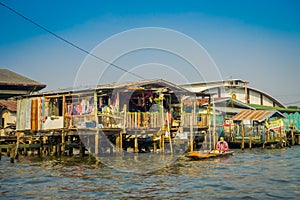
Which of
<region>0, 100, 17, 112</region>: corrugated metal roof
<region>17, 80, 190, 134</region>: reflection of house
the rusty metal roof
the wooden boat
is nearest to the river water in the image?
the wooden boat

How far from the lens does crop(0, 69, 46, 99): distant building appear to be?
107 feet

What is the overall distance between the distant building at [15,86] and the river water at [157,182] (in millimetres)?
15684

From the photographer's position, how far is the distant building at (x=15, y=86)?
1288 inches

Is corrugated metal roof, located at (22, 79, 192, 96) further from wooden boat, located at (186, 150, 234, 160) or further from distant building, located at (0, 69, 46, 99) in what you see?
distant building, located at (0, 69, 46, 99)

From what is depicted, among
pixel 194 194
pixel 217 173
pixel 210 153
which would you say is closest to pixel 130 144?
pixel 210 153

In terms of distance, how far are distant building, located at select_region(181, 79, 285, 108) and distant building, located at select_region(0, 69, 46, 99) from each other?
1764 centimetres

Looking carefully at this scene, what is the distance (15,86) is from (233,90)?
24.3 meters

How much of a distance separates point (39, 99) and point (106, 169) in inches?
342

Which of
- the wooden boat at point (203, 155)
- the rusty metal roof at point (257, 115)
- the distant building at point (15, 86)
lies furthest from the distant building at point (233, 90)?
the wooden boat at point (203, 155)

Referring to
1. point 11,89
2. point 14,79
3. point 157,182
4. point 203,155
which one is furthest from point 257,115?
point 14,79

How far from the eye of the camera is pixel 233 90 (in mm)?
43469

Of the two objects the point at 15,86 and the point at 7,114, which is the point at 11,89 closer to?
the point at 15,86

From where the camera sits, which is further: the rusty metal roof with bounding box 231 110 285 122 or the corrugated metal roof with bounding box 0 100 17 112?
the rusty metal roof with bounding box 231 110 285 122

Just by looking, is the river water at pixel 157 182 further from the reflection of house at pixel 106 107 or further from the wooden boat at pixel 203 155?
the reflection of house at pixel 106 107
